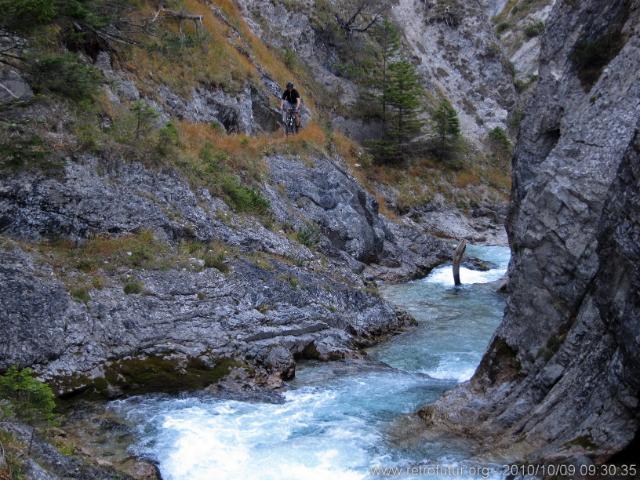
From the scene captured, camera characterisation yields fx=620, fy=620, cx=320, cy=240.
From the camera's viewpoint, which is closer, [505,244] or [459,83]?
[505,244]

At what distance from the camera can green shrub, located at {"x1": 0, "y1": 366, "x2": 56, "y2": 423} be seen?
834 centimetres

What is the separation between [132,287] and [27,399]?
5697 millimetres

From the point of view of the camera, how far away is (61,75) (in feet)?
35.6

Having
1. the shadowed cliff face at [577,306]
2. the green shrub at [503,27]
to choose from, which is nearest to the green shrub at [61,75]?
the shadowed cliff face at [577,306]

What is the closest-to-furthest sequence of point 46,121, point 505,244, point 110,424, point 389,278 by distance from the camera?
1. point 110,424
2. point 46,121
3. point 389,278
4. point 505,244

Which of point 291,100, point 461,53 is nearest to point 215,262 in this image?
point 291,100

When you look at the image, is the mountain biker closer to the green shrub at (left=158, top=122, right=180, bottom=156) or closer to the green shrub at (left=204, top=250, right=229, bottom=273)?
the green shrub at (left=158, top=122, right=180, bottom=156)

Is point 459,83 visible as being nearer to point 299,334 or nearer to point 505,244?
point 505,244

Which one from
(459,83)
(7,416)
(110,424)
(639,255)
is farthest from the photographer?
(459,83)

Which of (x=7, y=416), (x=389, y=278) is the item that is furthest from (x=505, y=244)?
(x=7, y=416)

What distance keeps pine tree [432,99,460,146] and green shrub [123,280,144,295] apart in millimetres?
29959

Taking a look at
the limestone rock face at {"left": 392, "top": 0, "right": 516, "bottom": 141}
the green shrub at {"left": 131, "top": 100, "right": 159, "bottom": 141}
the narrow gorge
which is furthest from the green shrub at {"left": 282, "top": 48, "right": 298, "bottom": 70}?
the green shrub at {"left": 131, "top": 100, "right": 159, "bottom": 141}

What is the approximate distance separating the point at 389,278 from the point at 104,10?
14.4 meters

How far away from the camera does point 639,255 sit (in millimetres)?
7469
